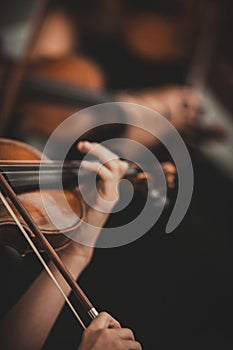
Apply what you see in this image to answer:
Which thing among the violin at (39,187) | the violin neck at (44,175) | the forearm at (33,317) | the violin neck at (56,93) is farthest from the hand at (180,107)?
the forearm at (33,317)

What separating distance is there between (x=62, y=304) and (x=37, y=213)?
6.8 inches

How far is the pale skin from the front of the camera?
0.51 meters

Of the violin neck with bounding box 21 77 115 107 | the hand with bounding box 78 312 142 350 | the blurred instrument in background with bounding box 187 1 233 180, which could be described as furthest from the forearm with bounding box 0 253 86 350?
the blurred instrument in background with bounding box 187 1 233 180

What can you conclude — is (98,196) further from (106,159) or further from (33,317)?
(33,317)

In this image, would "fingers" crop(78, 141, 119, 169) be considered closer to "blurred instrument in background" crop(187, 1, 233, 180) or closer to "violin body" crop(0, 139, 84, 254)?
"violin body" crop(0, 139, 84, 254)

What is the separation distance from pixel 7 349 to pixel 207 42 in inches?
58.7

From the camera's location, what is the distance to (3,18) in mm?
1597

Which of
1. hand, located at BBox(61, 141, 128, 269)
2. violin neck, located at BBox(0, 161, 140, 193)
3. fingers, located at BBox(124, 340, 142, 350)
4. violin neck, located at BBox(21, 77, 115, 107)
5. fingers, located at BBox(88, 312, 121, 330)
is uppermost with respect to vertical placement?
violin neck, located at BBox(21, 77, 115, 107)

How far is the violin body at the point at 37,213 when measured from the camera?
23.4 inches

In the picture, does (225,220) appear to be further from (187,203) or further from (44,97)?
(44,97)

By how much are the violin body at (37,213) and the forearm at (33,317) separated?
0.30ft

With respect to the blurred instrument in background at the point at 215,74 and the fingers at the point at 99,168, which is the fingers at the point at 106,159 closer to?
the fingers at the point at 99,168

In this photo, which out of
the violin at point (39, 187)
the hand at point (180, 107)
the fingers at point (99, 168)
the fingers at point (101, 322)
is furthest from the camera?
the hand at point (180, 107)

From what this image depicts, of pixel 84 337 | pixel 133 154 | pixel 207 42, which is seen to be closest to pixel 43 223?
pixel 84 337
